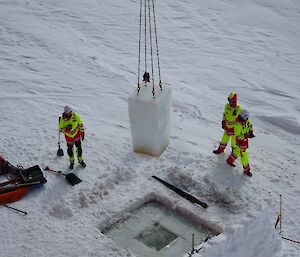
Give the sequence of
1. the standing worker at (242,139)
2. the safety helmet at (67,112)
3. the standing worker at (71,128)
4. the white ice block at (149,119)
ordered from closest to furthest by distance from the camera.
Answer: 1. the safety helmet at (67,112)
2. the standing worker at (71,128)
3. the standing worker at (242,139)
4. the white ice block at (149,119)

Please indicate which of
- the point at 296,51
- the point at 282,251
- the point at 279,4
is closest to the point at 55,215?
the point at 282,251

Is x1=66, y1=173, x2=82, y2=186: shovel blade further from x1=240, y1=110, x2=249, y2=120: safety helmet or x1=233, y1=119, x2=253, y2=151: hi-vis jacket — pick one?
x1=240, y1=110, x2=249, y2=120: safety helmet

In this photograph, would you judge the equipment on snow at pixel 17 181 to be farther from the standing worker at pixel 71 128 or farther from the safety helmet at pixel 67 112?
the safety helmet at pixel 67 112

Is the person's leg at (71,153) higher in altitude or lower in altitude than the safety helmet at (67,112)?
lower

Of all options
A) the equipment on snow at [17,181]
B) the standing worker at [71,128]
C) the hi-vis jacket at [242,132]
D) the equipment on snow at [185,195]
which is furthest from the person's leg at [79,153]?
the hi-vis jacket at [242,132]

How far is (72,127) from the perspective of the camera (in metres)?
9.04

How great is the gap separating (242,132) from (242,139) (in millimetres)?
191

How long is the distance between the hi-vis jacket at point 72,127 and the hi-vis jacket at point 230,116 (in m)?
3.00

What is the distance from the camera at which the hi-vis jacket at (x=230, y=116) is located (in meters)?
9.39

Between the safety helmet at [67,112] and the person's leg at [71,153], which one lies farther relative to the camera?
the person's leg at [71,153]

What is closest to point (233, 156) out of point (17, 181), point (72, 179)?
point (72, 179)

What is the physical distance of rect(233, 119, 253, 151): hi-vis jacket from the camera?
9133mm

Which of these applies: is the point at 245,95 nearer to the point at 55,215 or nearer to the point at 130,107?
the point at 130,107

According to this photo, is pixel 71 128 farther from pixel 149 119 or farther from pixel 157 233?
pixel 157 233
